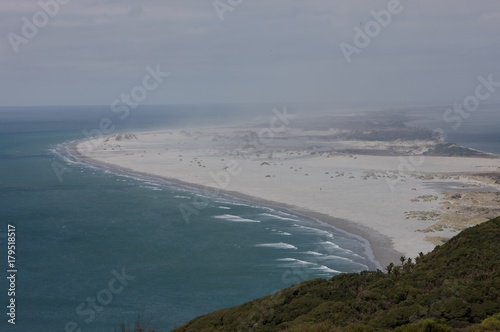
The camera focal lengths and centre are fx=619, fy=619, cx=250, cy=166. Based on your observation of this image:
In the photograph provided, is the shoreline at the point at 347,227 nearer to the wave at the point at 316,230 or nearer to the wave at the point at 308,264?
the wave at the point at 316,230

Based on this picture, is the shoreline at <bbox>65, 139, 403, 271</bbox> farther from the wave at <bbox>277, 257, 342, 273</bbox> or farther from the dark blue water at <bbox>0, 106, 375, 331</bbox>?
the wave at <bbox>277, 257, 342, 273</bbox>

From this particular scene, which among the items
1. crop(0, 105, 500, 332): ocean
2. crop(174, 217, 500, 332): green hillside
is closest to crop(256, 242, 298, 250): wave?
crop(0, 105, 500, 332): ocean

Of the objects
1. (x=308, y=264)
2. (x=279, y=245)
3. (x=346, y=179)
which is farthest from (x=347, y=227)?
(x=346, y=179)

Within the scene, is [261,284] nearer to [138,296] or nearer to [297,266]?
[297,266]

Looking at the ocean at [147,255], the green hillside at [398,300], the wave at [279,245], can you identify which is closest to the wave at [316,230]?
the ocean at [147,255]

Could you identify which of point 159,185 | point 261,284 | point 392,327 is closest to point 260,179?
point 159,185

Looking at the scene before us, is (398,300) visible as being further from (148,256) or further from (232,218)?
(232,218)
